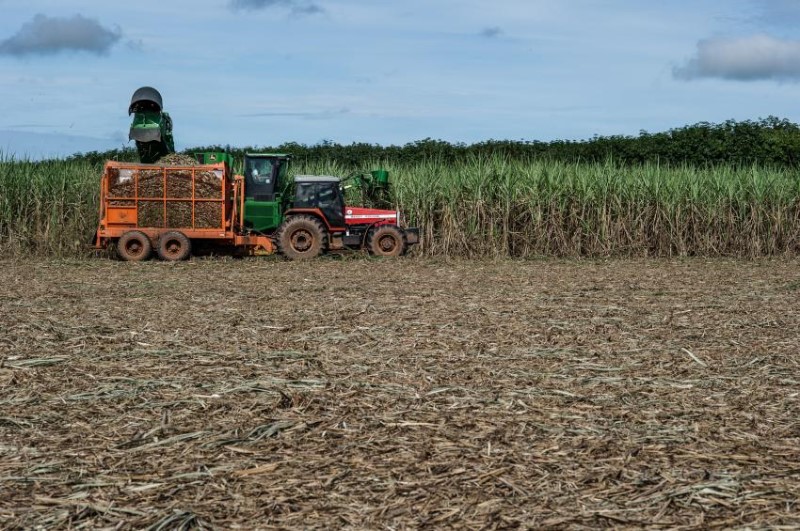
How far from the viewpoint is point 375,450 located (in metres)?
5.05

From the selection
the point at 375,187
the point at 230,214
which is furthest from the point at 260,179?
the point at 375,187

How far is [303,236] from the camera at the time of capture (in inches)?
726

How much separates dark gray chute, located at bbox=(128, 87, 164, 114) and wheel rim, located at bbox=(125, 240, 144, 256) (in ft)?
7.99

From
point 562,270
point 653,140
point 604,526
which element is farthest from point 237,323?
point 653,140

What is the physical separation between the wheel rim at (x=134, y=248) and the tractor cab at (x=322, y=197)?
9.74 ft

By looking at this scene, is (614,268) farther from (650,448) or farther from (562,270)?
(650,448)

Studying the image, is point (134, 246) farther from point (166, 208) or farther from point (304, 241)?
point (304, 241)

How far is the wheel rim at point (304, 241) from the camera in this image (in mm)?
18391

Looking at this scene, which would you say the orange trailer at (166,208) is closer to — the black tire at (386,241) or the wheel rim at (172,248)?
the wheel rim at (172,248)

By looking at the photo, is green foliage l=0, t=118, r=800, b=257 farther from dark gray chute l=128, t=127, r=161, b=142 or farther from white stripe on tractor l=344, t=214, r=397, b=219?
dark gray chute l=128, t=127, r=161, b=142

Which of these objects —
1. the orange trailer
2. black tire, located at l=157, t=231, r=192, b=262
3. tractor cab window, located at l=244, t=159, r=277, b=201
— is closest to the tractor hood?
tractor cab window, located at l=244, t=159, r=277, b=201

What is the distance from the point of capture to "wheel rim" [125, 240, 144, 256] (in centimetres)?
1830

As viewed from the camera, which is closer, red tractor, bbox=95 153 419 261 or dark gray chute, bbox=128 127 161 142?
red tractor, bbox=95 153 419 261

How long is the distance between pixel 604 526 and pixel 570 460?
2.64 feet
